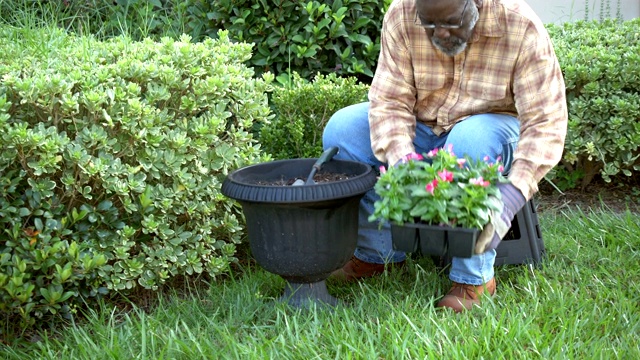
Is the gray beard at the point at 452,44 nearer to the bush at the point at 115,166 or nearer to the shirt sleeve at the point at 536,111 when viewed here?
the shirt sleeve at the point at 536,111

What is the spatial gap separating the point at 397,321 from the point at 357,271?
67cm

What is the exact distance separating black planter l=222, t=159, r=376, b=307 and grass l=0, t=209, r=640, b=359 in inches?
5.6

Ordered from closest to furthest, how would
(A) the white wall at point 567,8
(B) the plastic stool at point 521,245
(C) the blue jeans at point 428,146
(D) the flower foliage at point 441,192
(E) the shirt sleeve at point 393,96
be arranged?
(D) the flower foliage at point 441,192 → (C) the blue jeans at point 428,146 → (E) the shirt sleeve at point 393,96 → (B) the plastic stool at point 521,245 → (A) the white wall at point 567,8

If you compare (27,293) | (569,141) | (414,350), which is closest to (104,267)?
(27,293)

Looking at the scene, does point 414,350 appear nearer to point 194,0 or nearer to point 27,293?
point 27,293

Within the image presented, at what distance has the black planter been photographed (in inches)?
110

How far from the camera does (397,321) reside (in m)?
2.84

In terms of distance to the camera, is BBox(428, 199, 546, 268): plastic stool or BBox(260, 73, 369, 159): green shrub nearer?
BBox(428, 199, 546, 268): plastic stool

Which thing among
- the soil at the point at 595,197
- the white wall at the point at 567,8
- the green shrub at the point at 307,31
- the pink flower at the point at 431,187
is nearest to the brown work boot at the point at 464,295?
the pink flower at the point at 431,187

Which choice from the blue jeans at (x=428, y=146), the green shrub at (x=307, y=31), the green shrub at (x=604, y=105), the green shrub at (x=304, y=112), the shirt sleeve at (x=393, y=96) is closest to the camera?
the blue jeans at (x=428, y=146)

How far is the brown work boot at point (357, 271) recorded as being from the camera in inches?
136

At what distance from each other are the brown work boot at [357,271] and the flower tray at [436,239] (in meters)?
0.78

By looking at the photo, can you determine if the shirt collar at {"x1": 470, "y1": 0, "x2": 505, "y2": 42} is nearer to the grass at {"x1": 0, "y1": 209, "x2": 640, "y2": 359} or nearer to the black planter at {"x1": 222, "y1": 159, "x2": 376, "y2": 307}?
the black planter at {"x1": 222, "y1": 159, "x2": 376, "y2": 307}

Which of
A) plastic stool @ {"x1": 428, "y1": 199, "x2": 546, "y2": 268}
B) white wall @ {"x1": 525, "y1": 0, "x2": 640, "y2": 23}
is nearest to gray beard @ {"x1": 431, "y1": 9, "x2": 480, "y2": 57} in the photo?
plastic stool @ {"x1": 428, "y1": 199, "x2": 546, "y2": 268}
